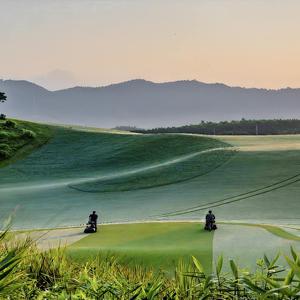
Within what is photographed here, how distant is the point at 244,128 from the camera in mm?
122500

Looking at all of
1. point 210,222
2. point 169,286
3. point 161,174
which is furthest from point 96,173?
point 169,286

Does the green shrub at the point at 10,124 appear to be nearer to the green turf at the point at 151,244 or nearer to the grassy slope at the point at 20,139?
the grassy slope at the point at 20,139

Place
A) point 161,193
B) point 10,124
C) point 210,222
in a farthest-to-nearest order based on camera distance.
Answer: point 10,124 → point 161,193 → point 210,222

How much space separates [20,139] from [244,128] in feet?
206

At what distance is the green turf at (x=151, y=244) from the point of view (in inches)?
739

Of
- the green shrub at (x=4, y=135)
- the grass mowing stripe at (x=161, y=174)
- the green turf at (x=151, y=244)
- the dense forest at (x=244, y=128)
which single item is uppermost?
the dense forest at (x=244, y=128)

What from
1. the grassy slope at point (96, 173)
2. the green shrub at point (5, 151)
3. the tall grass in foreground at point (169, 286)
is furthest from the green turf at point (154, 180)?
the tall grass in foreground at point (169, 286)

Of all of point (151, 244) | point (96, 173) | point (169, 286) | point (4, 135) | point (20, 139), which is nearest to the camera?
point (169, 286)

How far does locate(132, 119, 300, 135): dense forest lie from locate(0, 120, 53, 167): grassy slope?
39553 mm

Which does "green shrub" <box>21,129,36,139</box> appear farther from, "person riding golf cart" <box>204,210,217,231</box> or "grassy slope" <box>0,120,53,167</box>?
"person riding golf cart" <box>204,210,217,231</box>

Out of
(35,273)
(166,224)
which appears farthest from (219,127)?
(35,273)

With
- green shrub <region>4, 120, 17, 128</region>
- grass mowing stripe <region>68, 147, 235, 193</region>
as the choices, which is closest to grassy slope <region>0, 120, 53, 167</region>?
green shrub <region>4, 120, 17, 128</region>

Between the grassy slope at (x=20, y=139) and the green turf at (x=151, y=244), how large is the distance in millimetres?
39628

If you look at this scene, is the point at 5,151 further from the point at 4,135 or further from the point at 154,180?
the point at 154,180
